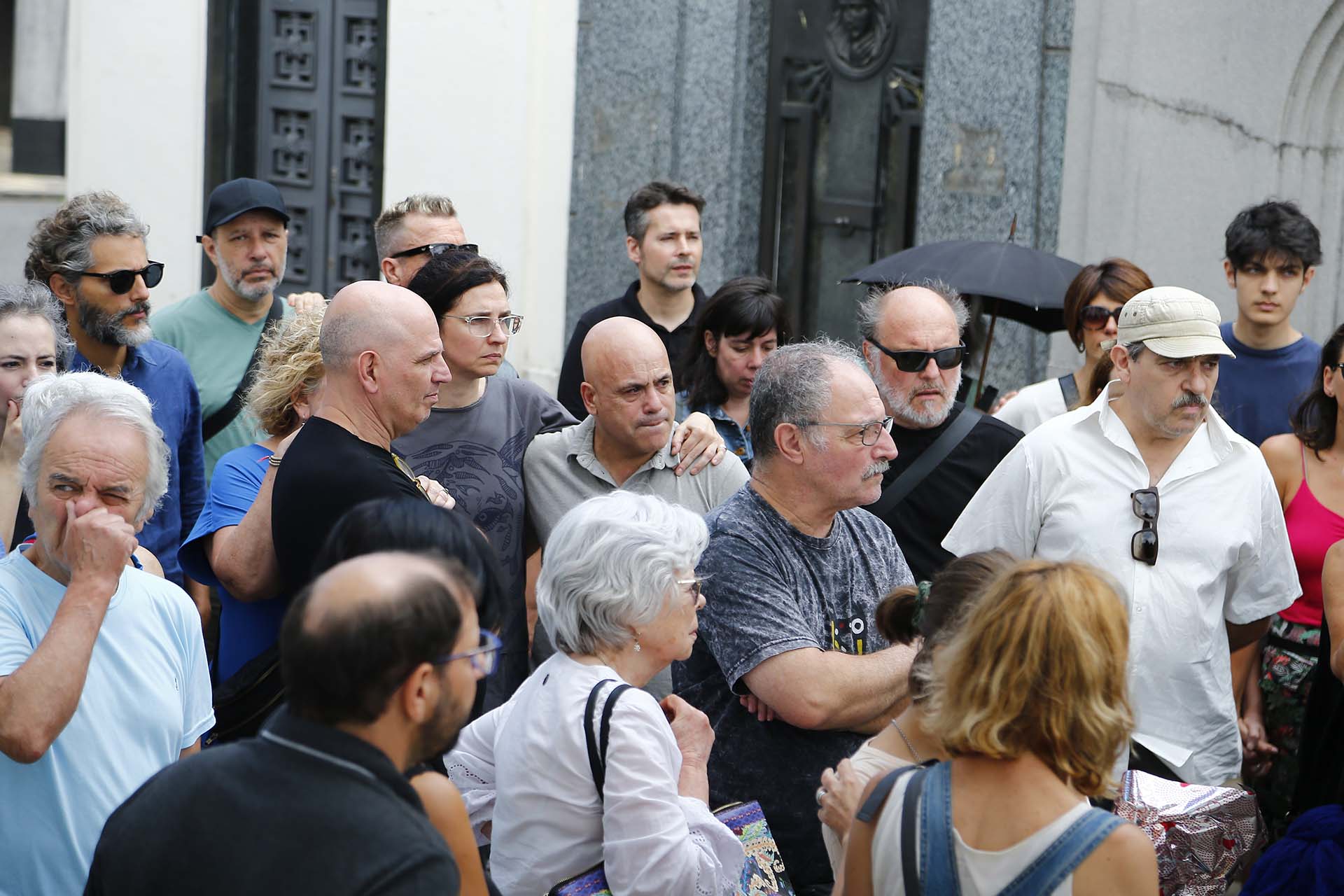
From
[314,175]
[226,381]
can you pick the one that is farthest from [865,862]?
[314,175]

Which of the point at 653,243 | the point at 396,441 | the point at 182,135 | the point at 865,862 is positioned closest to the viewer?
the point at 865,862

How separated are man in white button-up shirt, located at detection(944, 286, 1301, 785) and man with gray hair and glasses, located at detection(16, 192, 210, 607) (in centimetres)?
245

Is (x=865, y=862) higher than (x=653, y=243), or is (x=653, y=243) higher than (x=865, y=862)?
(x=653, y=243)

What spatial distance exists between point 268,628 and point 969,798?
192cm

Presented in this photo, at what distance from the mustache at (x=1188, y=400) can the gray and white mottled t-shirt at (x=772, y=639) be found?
3.72 ft

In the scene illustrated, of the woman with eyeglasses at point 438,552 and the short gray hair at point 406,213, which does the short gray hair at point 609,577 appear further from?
the short gray hair at point 406,213

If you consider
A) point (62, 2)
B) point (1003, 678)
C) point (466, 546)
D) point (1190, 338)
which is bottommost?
point (1003, 678)

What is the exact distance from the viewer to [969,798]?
8.20ft

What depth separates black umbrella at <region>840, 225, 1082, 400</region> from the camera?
6008 mm

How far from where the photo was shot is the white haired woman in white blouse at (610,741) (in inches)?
108

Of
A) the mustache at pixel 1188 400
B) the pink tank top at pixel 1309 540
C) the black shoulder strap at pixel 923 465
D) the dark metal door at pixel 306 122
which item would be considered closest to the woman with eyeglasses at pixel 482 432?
the black shoulder strap at pixel 923 465

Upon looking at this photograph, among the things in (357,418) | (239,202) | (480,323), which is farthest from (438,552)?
(239,202)

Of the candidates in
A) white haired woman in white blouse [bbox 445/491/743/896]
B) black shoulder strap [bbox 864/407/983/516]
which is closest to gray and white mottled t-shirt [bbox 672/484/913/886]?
white haired woman in white blouse [bbox 445/491/743/896]

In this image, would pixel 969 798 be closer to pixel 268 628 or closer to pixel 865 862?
pixel 865 862
